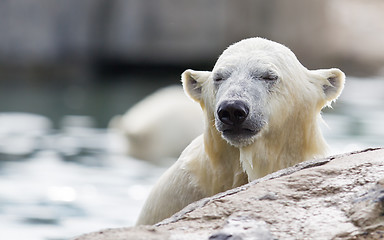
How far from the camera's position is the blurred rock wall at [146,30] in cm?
1175

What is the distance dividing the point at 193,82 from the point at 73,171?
3638mm

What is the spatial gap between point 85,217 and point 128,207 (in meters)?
0.42

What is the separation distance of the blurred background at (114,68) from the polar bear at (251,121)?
106 inches

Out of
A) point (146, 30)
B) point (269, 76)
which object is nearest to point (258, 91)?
point (269, 76)

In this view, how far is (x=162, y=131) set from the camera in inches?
300

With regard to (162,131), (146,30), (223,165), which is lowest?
(223,165)

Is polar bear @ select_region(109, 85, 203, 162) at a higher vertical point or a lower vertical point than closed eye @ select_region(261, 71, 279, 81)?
higher

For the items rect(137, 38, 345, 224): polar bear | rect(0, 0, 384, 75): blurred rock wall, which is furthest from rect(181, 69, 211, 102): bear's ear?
rect(0, 0, 384, 75): blurred rock wall

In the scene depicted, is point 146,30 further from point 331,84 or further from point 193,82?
point 331,84

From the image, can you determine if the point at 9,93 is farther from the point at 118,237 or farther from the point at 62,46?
the point at 118,237

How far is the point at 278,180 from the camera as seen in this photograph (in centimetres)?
235

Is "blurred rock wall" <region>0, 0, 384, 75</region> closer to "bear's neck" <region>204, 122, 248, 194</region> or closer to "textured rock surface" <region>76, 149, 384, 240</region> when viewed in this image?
"bear's neck" <region>204, 122, 248, 194</region>

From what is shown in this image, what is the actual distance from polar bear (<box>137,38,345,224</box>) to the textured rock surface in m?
0.46

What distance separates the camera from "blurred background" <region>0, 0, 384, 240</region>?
6.77 metres
